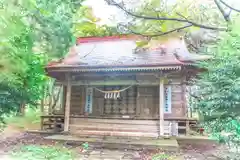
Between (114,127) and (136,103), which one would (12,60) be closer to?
(114,127)

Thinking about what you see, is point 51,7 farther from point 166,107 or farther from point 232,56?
point 232,56

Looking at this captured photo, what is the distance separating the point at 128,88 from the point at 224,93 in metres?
5.85

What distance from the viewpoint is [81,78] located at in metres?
11.2

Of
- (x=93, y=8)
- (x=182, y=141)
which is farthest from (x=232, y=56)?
(x=182, y=141)

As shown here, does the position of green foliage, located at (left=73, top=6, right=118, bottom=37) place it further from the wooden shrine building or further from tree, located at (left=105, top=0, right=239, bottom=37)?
the wooden shrine building

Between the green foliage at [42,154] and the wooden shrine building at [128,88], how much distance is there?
2585mm

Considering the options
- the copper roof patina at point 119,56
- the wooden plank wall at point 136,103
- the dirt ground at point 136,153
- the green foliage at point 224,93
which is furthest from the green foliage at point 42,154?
the wooden plank wall at point 136,103

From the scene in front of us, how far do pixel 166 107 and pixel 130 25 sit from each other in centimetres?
536

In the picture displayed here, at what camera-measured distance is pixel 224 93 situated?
588 centimetres

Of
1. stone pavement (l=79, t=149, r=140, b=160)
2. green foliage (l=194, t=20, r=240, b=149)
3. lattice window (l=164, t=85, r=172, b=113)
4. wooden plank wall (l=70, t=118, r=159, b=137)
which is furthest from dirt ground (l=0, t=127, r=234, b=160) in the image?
lattice window (l=164, t=85, r=172, b=113)

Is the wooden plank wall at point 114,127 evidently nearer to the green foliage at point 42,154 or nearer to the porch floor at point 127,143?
the porch floor at point 127,143

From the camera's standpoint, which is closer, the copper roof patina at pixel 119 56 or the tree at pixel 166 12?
the tree at pixel 166 12

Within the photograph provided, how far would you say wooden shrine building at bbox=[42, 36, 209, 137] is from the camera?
9500 millimetres

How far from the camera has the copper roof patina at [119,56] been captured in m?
9.29
